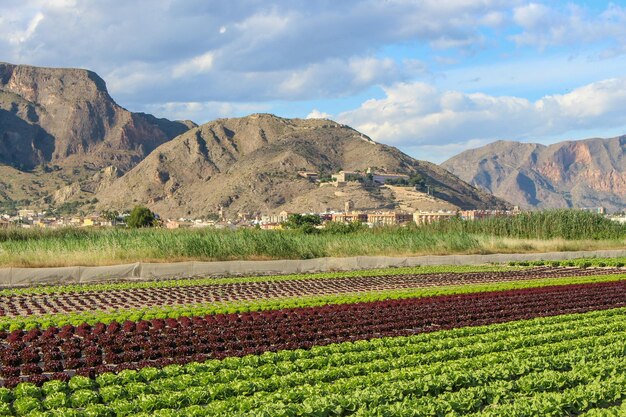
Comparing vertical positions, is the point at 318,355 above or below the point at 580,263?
above

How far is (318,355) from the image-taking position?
41.4 ft

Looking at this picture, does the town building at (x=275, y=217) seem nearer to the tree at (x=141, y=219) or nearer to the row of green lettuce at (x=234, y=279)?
the tree at (x=141, y=219)

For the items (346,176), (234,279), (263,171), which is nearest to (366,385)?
(234,279)

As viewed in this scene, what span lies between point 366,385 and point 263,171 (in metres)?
140

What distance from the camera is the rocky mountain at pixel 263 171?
141m

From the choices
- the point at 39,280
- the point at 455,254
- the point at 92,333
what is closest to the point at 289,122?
the point at 455,254

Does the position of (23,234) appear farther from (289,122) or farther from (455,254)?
(289,122)

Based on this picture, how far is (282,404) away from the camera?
29.7ft

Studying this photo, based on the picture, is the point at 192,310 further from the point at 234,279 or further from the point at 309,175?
the point at 309,175

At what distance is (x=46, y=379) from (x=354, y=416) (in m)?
4.59

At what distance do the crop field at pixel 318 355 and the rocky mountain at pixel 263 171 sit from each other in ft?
374

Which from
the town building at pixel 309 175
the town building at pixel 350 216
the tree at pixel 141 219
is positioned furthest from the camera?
the town building at pixel 309 175

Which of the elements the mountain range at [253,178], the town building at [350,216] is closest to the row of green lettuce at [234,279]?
the town building at [350,216]

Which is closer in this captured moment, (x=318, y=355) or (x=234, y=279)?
(x=318, y=355)
